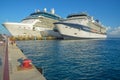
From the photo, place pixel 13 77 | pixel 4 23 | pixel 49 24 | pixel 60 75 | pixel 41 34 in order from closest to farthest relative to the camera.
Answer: pixel 13 77 → pixel 60 75 → pixel 4 23 → pixel 41 34 → pixel 49 24

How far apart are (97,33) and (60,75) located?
8090cm

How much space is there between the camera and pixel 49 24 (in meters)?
91.1

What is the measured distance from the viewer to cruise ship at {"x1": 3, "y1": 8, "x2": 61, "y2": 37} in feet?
242

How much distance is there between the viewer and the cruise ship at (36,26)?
73.7 m

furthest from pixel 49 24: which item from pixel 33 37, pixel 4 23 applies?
pixel 4 23

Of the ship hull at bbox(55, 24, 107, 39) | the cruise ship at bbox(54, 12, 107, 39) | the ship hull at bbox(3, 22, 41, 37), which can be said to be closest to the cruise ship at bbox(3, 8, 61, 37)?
the ship hull at bbox(3, 22, 41, 37)

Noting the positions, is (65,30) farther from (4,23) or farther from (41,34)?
(4,23)

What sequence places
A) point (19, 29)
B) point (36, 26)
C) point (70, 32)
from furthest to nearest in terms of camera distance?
1. point (36, 26)
2. point (19, 29)
3. point (70, 32)

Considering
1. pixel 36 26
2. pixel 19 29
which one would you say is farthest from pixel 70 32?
pixel 19 29

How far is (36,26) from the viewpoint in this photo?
3270 inches

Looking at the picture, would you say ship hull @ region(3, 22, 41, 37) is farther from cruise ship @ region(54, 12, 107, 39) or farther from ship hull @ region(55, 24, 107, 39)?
ship hull @ region(55, 24, 107, 39)

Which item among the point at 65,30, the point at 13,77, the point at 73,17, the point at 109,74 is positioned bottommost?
the point at 109,74

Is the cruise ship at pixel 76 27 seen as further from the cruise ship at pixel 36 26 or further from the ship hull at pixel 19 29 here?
the ship hull at pixel 19 29

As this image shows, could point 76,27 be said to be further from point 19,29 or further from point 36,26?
point 19,29
